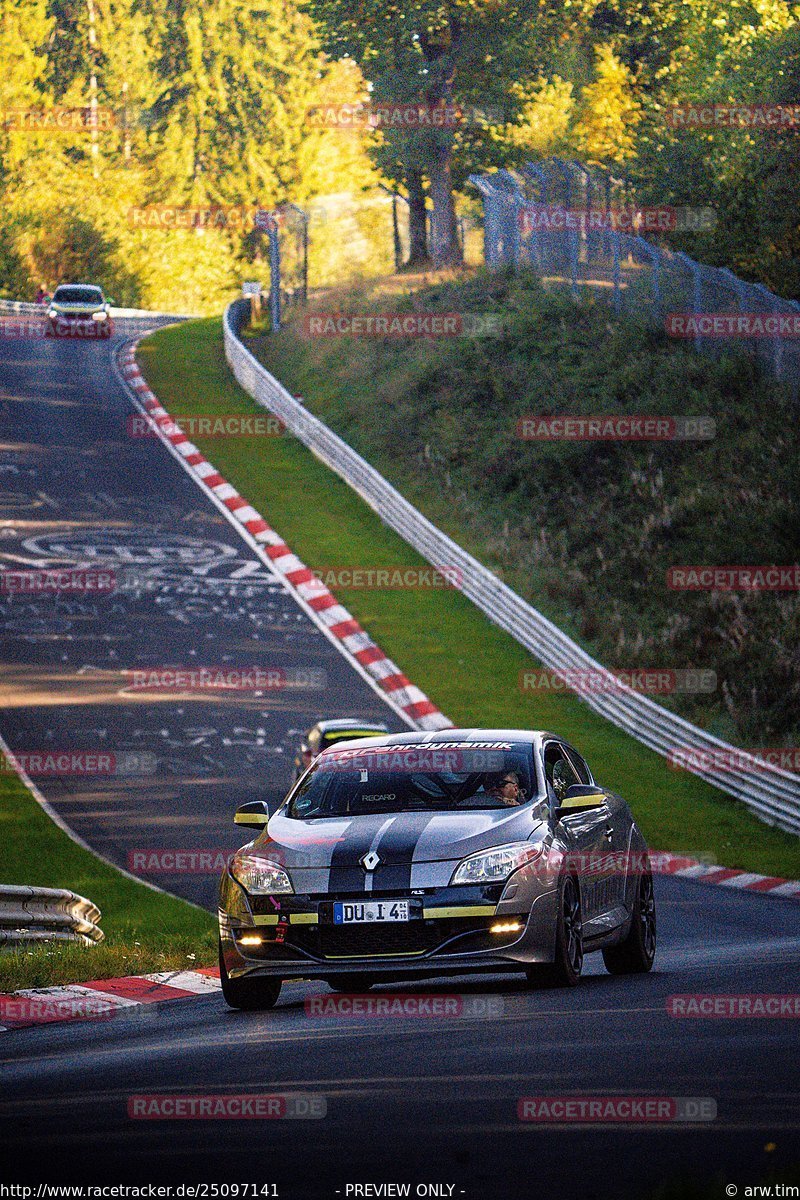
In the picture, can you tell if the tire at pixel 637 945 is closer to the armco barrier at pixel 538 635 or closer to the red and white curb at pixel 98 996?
the red and white curb at pixel 98 996

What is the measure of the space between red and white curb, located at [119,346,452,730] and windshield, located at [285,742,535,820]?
11.6 m

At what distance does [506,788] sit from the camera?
35.1 feet

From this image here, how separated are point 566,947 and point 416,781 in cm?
131

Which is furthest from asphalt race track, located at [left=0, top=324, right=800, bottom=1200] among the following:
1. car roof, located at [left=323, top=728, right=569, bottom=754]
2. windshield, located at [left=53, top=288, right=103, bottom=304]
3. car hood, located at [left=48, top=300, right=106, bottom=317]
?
windshield, located at [left=53, top=288, right=103, bottom=304]

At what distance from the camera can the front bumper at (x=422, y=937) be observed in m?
9.76

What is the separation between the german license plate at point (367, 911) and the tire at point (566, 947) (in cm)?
84

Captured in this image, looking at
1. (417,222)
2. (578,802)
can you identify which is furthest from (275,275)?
(578,802)

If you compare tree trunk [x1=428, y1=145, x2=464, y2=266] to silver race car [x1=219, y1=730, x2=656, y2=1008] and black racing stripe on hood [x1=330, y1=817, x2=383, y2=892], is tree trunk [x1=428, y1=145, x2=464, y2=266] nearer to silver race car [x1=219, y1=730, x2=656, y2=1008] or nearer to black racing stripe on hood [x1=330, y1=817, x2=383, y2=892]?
silver race car [x1=219, y1=730, x2=656, y2=1008]

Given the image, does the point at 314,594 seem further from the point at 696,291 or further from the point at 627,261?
the point at 627,261

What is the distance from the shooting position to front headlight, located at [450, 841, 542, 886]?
32.3 ft

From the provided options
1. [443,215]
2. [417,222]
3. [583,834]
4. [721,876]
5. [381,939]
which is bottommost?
[721,876]

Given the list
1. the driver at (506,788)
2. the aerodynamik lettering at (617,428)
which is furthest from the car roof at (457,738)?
the aerodynamik lettering at (617,428)

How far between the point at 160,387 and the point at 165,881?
3400 cm

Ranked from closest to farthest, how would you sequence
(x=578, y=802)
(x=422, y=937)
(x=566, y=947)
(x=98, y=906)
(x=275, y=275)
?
(x=422, y=937) < (x=566, y=947) < (x=578, y=802) < (x=98, y=906) < (x=275, y=275)
